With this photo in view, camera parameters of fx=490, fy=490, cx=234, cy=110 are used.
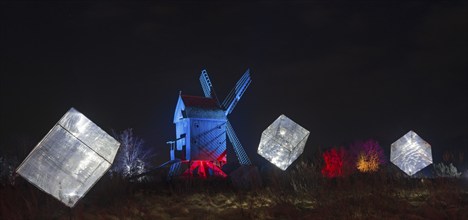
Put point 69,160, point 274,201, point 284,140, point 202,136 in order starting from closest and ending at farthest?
1. point 69,160
2. point 274,201
3. point 284,140
4. point 202,136

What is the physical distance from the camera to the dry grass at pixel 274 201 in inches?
397

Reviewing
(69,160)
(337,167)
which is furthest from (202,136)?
(69,160)

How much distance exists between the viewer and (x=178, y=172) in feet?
107

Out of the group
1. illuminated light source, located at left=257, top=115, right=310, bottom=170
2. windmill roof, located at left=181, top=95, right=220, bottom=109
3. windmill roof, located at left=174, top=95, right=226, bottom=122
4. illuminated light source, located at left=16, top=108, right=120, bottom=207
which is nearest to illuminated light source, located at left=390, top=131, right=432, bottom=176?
illuminated light source, located at left=257, top=115, right=310, bottom=170

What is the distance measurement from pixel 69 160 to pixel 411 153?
1450cm

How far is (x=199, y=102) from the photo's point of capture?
3347 cm

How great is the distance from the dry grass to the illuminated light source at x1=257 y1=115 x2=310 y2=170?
14.8 ft

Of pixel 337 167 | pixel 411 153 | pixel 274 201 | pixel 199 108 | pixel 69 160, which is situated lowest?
pixel 274 201

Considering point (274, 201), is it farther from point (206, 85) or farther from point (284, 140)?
point (206, 85)

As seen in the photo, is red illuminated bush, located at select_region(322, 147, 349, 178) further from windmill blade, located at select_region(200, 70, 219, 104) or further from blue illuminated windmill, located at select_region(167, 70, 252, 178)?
windmill blade, located at select_region(200, 70, 219, 104)

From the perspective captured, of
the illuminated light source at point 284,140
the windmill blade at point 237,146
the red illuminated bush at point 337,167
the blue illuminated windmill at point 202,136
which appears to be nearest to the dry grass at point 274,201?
the red illuminated bush at point 337,167

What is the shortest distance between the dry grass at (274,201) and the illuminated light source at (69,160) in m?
0.41

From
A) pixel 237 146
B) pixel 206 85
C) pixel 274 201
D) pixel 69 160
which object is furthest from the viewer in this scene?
pixel 206 85

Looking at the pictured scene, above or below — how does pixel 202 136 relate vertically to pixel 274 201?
above
